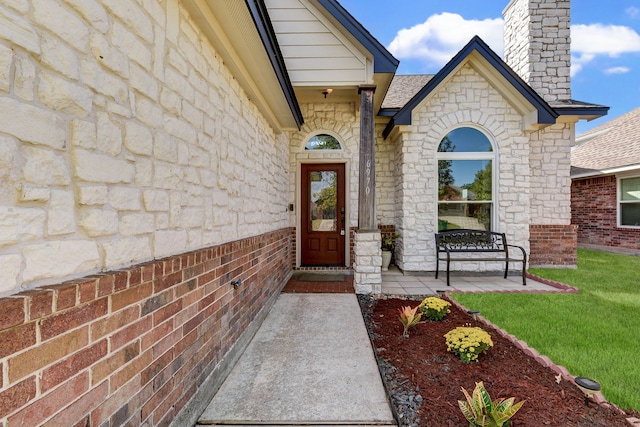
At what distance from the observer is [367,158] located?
5020 millimetres

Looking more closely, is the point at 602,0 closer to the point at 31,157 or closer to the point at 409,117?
the point at 409,117

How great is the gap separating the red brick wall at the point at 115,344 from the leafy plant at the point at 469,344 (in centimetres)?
212

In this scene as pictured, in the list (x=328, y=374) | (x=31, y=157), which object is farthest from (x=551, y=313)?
(x=31, y=157)

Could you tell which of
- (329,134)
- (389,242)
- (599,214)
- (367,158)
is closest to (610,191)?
(599,214)

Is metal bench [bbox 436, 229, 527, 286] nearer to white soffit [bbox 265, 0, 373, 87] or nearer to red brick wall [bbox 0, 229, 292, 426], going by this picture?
white soffit [bbox 265, 0, 373, 87]

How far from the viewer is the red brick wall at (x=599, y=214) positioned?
9.38 m

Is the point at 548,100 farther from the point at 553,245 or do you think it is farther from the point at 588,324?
the point at 588,324

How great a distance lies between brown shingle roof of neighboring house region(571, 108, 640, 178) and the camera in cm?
938

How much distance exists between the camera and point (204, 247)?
2371 mm

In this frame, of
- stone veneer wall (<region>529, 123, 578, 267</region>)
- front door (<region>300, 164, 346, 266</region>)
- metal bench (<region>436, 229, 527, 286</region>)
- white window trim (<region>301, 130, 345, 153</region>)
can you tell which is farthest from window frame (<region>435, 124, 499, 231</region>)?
front door (<region>300, 164, 346, 266</region>)

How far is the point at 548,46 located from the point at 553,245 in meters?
4.89

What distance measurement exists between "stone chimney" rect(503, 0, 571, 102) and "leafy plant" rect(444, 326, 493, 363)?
7284mm

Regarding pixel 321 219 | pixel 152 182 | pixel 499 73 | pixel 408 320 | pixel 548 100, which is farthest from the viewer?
pixel 548 100

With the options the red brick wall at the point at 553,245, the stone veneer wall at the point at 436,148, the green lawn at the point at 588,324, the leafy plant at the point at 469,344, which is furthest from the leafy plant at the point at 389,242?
the leafy plant at the point at 469,344
